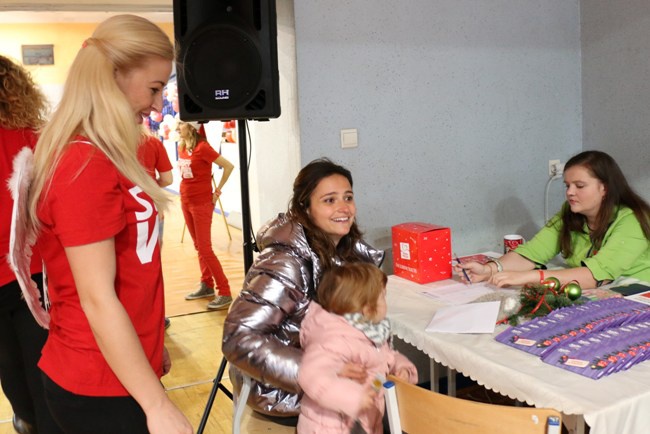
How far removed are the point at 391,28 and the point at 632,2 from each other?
44.1 inches

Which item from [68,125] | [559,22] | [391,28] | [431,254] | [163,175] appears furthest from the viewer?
[163,175]

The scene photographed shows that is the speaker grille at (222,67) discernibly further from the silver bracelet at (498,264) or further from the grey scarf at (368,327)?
the silver bracelet at (498,264)

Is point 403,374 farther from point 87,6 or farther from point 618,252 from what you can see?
point 87,6

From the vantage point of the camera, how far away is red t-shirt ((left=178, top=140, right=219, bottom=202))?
4727 mm

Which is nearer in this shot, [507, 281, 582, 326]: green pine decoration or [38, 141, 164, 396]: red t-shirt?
[38, 141, 164, 396]: red t-shirt

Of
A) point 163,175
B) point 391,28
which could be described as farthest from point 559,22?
point 163,175

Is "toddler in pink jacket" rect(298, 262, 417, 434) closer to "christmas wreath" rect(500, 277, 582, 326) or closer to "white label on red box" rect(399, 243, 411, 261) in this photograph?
"christmas wreath" rect(500, 277, 582, 326)

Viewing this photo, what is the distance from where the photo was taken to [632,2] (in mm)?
3062

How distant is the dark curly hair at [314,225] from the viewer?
2076mm

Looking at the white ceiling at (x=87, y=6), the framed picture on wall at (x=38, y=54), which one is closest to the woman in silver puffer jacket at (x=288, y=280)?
the white ceiling at (x=87, y=6)

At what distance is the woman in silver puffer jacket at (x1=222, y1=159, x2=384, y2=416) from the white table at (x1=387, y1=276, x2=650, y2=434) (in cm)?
33

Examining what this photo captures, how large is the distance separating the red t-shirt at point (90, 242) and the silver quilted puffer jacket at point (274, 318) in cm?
60

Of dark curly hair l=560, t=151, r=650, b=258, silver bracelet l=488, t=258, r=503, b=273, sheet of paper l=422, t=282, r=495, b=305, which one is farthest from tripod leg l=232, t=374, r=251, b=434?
dark curly hair l=560, t=151, r=650, b=258

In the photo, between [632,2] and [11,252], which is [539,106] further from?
[11,252]
